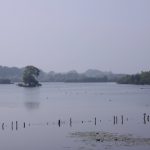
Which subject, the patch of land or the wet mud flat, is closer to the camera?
the wet mud flat

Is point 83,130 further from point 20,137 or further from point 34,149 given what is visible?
point 34,149

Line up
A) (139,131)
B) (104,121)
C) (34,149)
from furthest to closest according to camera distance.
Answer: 1. (104,121)
2. (139,131)
3. (34,149)

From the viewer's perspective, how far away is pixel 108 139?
51.2m

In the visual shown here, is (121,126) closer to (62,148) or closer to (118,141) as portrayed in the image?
(118,141)

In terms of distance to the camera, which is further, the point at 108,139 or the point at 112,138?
the point at 112,138

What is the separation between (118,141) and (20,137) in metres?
13.8

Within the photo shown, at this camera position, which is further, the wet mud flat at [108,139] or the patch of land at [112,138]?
the patch of land at [112,138]

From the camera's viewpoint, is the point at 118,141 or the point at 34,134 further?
the point at 34,134

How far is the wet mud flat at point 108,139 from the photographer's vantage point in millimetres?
47906

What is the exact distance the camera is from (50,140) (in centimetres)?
5259

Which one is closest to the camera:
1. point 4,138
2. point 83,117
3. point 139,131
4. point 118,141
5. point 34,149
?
point 34,149

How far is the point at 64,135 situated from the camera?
56.5 metres

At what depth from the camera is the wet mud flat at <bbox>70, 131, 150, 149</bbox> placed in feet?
157

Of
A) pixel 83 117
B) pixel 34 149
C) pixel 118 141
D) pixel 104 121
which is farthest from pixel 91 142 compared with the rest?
pixel 83 117
